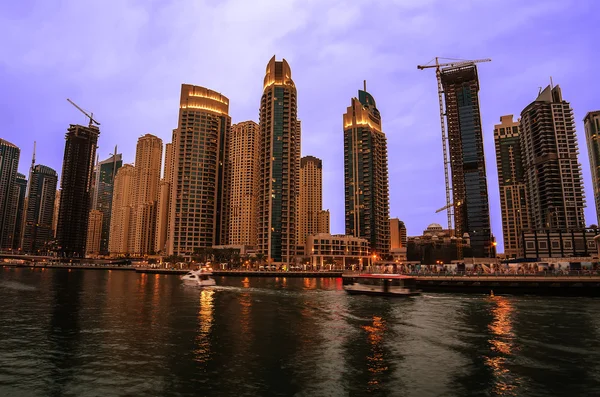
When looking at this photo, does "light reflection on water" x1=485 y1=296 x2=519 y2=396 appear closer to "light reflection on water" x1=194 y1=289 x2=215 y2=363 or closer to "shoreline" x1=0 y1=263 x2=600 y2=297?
"light reflection on water" x1=194 y1=289 x2=215 y2=363

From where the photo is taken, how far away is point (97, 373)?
2488cm

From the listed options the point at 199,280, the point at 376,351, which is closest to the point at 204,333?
the point at 376,351

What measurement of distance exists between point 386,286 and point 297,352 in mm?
54008

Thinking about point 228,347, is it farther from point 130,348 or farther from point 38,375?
point 38,375

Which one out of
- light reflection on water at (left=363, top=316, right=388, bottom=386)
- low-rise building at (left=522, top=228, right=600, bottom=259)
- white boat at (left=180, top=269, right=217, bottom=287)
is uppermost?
low-rise building at (left=522, top=228, right=600, bottom=259)

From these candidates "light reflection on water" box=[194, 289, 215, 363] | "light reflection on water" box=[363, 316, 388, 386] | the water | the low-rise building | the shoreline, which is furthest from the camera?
the low-rise building

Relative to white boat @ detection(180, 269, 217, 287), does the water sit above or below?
below

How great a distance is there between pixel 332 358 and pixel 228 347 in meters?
9.18

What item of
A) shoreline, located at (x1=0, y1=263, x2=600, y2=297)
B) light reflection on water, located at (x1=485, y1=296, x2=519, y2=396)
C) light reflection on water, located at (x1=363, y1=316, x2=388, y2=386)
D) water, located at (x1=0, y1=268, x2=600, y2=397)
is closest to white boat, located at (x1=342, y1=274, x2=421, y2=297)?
shoreline, located at (x1=0, y1=263, x2=600, y2=297)

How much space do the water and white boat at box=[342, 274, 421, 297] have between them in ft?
83.6

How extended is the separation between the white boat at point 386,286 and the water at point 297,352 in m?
25.5

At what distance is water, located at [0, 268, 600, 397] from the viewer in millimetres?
22547

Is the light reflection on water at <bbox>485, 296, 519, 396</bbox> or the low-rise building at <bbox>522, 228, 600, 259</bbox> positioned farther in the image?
the low-rise building at <bbox>522, 228, 600, 259</bbox>

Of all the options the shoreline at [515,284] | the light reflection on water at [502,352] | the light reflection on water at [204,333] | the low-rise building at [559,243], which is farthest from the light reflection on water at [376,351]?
the low-rise building at [559,243]
